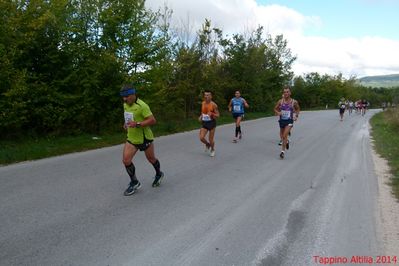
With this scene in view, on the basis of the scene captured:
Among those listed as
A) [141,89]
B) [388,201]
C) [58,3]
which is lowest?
[388,201]

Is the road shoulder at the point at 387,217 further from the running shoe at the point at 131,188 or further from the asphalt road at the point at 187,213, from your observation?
the running shoe at the point at 131,188

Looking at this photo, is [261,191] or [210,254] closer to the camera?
[210,254]

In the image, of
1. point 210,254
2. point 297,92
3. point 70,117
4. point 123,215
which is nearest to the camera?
point 210,254

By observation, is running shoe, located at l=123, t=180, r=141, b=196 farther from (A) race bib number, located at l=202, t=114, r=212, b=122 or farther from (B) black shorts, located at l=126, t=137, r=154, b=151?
(A) race bib number, located at l=202, t=114, r=212, b=122

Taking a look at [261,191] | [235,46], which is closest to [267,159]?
[261,191]

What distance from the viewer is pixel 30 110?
11.7m

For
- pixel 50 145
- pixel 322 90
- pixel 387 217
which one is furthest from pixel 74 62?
pixel 322 90

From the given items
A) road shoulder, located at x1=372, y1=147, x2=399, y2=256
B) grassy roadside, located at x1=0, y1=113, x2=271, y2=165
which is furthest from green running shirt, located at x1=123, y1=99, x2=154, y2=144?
grassy roadside, located at x1=0, y1=113, x2=271, y2=165

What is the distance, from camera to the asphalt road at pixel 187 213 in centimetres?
423

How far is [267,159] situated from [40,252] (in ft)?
24.0

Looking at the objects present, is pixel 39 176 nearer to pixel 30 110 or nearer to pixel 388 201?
pixel 30 110

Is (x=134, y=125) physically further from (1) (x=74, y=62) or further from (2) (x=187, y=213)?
(1) (x=74, y=62)

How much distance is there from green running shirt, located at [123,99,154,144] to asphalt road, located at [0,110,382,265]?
95 centimetres

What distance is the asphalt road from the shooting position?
4.23 m
